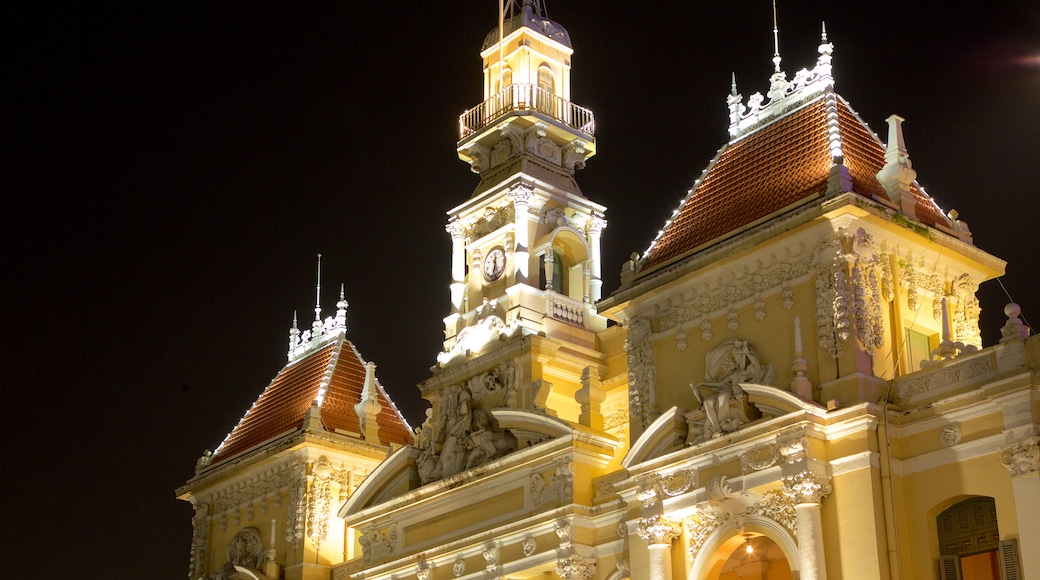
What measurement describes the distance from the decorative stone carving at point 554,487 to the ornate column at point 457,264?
7080 mm

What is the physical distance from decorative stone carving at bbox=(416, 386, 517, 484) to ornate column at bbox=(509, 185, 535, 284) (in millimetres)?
3240

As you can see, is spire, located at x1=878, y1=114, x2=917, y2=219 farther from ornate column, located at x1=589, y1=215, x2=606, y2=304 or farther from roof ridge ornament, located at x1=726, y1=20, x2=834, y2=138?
ornate column, located at x1=589, y1=215, x2=606, y2=304

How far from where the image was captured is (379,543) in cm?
3672

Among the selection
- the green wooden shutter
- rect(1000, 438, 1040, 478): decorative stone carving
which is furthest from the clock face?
the green wooden shutter

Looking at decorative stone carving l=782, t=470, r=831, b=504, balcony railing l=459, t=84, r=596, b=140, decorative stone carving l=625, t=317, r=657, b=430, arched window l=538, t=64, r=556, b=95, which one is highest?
arched window l=538, t=64, r=556, b=95

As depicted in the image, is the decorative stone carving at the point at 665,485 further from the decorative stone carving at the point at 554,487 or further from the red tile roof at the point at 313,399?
the red tile roof at the point at 313,399

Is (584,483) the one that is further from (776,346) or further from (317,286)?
(317,286)

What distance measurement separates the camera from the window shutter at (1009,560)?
24.7 metres

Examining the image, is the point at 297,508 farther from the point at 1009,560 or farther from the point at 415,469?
the point at 1009,560

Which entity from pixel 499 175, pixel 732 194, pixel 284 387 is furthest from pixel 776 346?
pixel 284 387

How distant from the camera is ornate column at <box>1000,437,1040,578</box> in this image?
24.2 meters

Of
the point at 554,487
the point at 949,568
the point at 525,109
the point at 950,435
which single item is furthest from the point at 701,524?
the point at 525,109

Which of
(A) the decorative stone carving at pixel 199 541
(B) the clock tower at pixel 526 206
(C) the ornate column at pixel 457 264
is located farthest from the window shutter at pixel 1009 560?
(A) the decorative stone carving at pixel 199 541

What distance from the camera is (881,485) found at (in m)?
26.5
